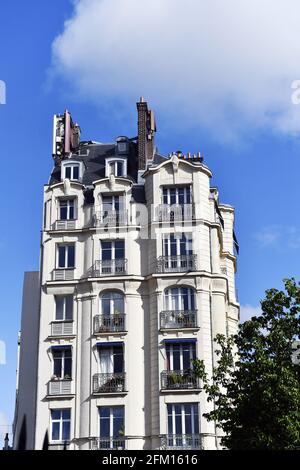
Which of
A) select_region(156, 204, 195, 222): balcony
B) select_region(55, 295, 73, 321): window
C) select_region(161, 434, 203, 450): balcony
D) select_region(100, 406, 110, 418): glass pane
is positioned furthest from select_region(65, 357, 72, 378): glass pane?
select_region(156, 204, 195, 222): balcony

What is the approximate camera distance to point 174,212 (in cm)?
4356

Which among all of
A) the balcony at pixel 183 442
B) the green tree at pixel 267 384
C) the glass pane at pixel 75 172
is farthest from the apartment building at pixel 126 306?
the green tree at pixel 267 384

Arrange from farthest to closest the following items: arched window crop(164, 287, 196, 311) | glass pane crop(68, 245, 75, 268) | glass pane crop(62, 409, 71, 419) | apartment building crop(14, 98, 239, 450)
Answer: glass pane crop(68, 245, 75, 268), arched window crop(164, 287, 196, 311), glass pane crop(62, 409, 71, 419), apartment building crop(14, 98, 239, 450)

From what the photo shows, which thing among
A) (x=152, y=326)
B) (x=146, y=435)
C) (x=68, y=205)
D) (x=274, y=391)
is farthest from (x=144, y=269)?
(x=274, y=391)

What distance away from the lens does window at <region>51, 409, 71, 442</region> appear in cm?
4019

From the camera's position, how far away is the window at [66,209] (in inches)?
1772

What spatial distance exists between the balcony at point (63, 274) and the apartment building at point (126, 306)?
0.19 feet

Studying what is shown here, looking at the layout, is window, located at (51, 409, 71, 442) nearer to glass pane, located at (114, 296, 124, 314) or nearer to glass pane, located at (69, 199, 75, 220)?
glass pane, located at (114, 296, 124, 314)

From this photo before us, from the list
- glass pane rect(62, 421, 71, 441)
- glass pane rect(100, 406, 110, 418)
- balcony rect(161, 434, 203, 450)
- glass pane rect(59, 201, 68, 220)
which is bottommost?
balcony rect(161, 434, 203, 450)

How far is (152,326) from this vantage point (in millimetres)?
41562

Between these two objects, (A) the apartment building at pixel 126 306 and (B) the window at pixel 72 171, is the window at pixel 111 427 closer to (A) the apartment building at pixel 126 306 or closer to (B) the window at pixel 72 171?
(A) the apartment building at pixel 126 306

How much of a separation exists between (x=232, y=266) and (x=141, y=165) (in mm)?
9745

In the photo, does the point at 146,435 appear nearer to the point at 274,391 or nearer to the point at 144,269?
the point at 144,269

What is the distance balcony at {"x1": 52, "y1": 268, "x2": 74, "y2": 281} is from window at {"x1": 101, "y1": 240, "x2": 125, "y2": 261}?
79.2 inches
